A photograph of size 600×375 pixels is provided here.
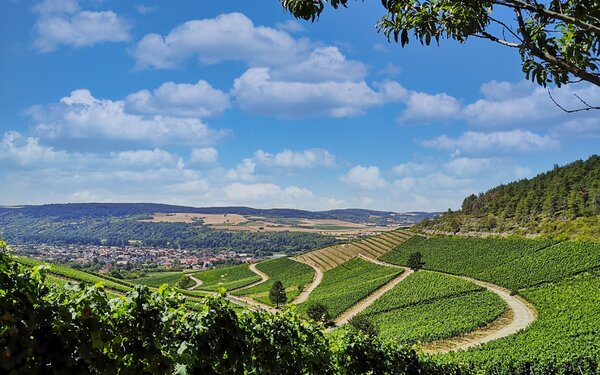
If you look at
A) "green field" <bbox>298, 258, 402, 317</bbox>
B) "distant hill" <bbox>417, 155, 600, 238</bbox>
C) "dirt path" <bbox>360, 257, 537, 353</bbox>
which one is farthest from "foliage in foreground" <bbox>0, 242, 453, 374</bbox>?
"distant hill" <bbox>417, 155, 600, 238</bbox>

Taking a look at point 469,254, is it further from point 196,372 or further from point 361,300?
point 196,372

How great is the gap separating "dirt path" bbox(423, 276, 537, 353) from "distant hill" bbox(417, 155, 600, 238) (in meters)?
27.9

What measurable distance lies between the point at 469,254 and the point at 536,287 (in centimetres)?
2510

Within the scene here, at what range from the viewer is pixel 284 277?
4360 inches

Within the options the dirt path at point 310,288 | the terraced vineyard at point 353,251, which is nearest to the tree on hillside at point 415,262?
the dirt path at point 310,288

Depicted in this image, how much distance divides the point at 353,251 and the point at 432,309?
63576mm

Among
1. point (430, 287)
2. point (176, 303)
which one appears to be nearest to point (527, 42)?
point (176, 303)

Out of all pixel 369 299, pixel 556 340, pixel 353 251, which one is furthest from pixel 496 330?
pixel 353 251

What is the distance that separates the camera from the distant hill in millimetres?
81812

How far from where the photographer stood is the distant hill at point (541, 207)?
81.8m

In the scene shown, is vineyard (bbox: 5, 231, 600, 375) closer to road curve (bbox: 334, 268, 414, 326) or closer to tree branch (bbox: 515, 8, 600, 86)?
road curve (bbox: 334, 268, 414, 326)

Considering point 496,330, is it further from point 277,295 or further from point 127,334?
point 127,334

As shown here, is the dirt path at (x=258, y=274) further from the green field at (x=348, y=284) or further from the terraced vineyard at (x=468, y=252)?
the terraced vineyard at (x=468, y=252)

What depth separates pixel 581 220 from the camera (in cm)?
7812
